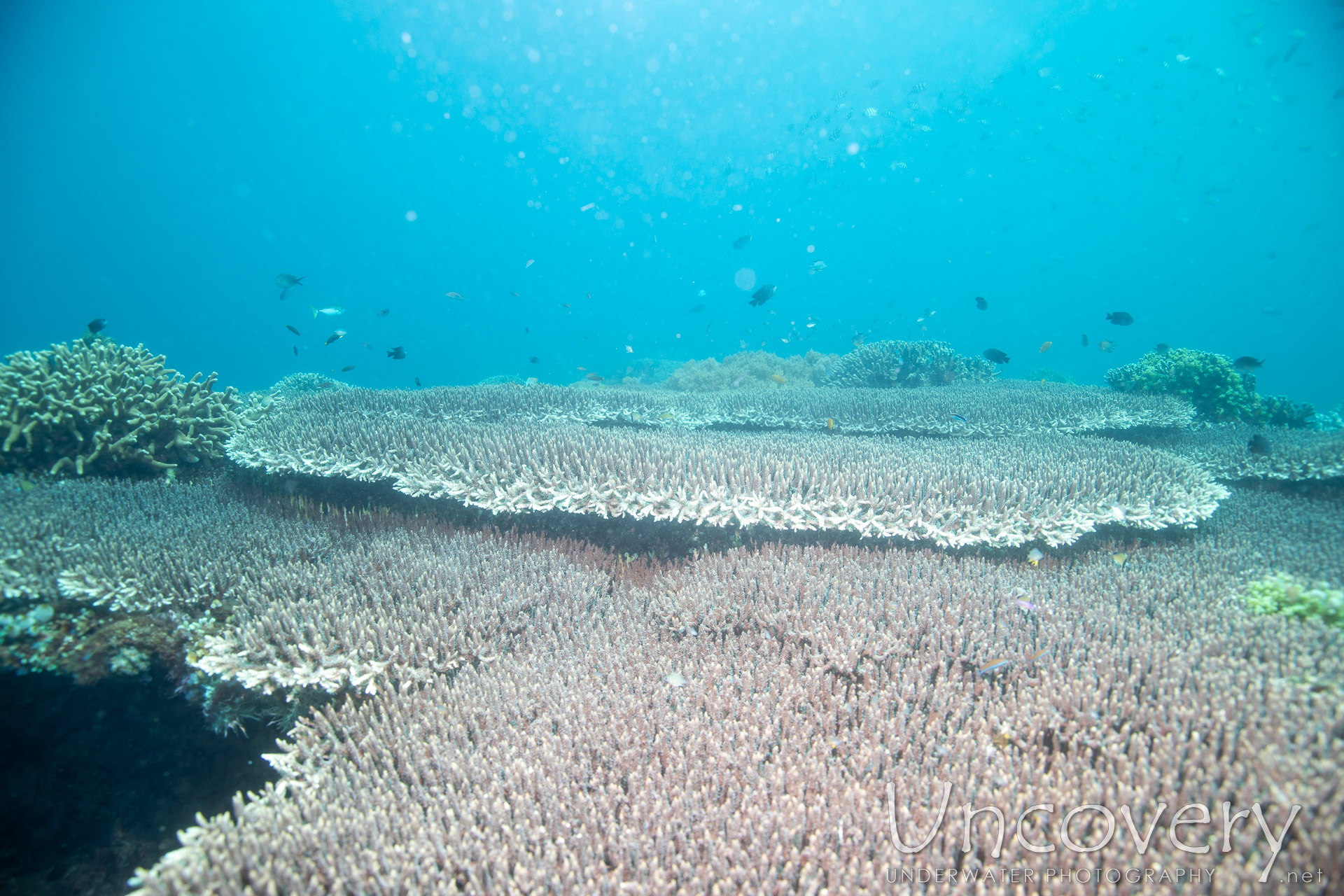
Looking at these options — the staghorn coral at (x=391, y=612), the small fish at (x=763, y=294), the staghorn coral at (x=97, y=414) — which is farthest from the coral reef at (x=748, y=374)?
the staghorn coral at (x=391, y=612)

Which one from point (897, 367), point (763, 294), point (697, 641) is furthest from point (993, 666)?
point (897, 367)

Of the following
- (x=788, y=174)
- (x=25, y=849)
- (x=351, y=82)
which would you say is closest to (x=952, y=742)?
(x=25, y=849)

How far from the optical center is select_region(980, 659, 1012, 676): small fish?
2.97m

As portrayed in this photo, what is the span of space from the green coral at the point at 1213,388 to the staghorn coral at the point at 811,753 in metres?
10.7

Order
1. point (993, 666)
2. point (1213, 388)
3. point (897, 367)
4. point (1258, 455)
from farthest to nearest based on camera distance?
1. point (897, 367)
2. point (1213, 388)
3. point (1258, 455)
4. point (993, 666)

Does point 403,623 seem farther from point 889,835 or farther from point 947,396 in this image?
point 947,396

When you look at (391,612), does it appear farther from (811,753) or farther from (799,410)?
(799,410)

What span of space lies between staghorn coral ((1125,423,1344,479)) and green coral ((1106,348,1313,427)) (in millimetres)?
2087

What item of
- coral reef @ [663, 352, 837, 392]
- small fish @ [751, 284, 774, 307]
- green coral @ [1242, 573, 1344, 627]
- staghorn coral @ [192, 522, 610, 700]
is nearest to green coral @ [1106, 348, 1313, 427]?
coral reef @ [663, 352, 837, 392]

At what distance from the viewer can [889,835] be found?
2.06 m

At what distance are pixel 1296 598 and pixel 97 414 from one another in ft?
39.4

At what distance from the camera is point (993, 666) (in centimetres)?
297

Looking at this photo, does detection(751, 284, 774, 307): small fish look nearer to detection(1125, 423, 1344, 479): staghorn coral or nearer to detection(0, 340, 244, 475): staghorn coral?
detection(1125, 423, 1344, 479): staghorn coral

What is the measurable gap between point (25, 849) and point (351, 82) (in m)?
A: 140
